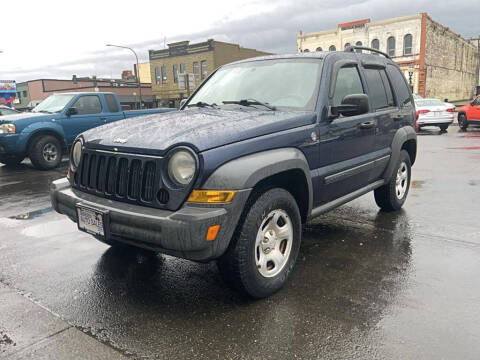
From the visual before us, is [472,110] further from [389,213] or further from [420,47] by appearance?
[420,47]

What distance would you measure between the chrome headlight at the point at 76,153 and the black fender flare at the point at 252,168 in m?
1.48

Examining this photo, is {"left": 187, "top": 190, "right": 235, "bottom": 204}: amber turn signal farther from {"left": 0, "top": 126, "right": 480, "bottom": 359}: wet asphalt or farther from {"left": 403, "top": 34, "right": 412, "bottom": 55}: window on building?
{"left": 403, "top": 34, "right": 412, "bottom": 55}: window on building

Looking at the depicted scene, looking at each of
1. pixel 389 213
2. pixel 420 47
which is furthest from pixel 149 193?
pixel 420 47

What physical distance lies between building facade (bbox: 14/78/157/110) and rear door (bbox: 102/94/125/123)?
136 ft

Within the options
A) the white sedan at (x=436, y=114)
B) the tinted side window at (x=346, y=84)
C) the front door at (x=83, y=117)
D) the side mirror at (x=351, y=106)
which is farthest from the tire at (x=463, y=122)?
the side mirror at (x=351, y=106)

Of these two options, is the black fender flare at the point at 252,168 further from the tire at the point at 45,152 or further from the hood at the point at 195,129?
the tire at the point at 45,152

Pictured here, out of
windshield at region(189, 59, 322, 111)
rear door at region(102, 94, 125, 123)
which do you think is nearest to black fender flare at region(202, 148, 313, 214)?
windshield at region(189, 59, 322, 111)

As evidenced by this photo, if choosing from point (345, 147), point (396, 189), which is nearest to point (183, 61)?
point (396, 189)

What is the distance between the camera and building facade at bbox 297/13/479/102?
41.3 m

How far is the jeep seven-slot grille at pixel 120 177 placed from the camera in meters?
2.86

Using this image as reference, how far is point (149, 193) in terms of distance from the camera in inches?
112

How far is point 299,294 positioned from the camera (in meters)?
3.25

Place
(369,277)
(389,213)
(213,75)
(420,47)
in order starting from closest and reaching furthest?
(369,277), (213,75), (389,213), (420,47)

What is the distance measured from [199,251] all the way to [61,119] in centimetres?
834
